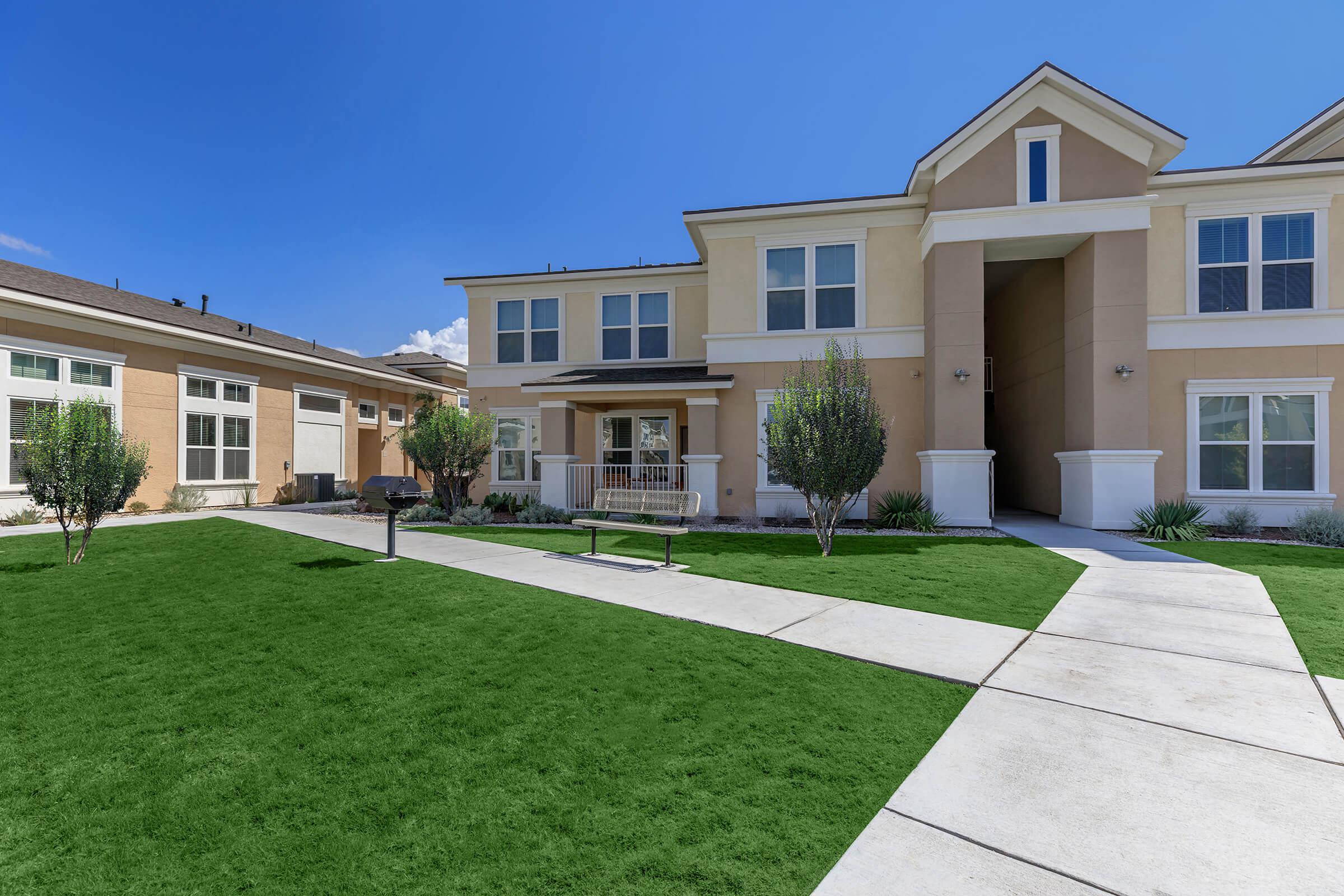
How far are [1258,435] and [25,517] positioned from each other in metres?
27.9

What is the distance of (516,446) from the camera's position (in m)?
17.7

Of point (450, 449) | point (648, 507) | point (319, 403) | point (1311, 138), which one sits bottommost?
point (648, 507)

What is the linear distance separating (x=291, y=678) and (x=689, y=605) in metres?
3.53

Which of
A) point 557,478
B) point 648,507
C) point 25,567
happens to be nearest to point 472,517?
point 557,478

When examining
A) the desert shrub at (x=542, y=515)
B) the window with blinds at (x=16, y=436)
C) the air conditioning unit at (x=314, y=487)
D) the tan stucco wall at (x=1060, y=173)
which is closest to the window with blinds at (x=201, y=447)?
the air conditioning unit at (x=314, y=487)

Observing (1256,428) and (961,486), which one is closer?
(1256,428)

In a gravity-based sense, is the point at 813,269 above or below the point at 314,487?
above

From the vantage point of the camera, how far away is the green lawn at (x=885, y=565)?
20.6ft

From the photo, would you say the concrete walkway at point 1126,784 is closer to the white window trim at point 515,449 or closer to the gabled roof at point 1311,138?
the white window trim at point 515,449

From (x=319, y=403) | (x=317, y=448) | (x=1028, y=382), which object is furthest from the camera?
(x=319, y=403)

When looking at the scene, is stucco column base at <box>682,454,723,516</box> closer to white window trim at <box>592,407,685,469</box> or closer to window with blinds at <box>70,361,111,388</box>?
white window trim at <box>592,407,685,469</box>

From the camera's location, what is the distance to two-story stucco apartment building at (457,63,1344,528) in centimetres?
1192

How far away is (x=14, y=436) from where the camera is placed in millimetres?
13367

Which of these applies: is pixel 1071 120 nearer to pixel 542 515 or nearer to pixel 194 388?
pixel 542 515
